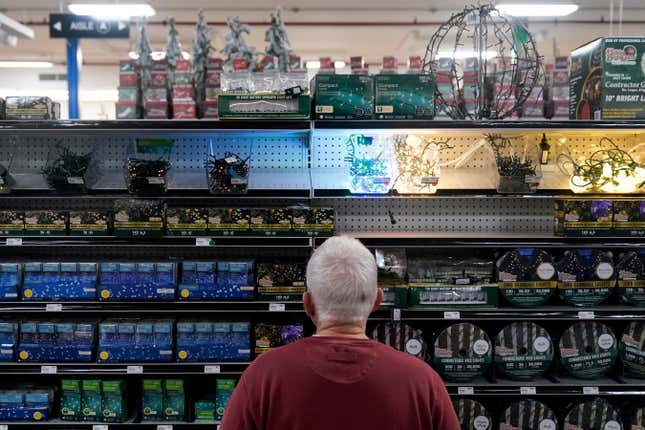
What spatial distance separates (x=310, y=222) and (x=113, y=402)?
1587mm

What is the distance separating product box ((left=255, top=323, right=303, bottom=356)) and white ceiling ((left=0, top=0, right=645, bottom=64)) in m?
5.57

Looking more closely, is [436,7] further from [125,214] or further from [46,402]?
[46,402]

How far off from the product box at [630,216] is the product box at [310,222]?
170cm

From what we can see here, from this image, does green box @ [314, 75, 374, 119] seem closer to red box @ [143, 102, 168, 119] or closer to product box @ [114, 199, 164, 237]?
red box @ [143, 102, 168, 119]

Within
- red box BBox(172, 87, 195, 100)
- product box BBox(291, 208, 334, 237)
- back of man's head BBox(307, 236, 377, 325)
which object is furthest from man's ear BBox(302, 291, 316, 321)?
red box BBox(172, 87, 195, 100)

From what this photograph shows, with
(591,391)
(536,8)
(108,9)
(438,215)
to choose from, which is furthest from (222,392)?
(536,8)

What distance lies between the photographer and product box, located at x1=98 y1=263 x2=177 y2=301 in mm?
3424

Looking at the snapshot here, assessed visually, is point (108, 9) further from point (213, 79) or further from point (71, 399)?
point (71, 399)

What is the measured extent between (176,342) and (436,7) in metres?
7.74

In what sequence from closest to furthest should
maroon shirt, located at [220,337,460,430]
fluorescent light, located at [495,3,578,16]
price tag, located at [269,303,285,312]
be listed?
1. maroon shirt, located at [220,337,460,430]
2. price tag, located at [269,303,285,312]
3. fluorescent light, located at [495,3,578,16]

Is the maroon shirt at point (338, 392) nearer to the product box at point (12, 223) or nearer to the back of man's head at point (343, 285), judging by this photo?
the back of man's head at point (343, 285)

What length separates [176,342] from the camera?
136 inches

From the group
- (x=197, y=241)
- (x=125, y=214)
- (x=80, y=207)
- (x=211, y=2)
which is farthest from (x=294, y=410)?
(x=211, y=2)

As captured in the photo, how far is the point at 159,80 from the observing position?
3.62 m
